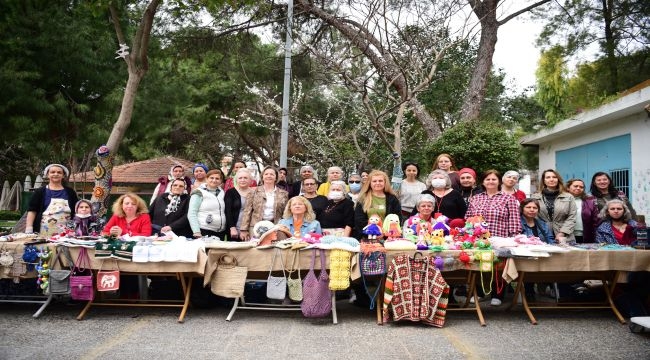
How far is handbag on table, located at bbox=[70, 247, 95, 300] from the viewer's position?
5473 mm

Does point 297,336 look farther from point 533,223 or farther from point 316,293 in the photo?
point 533,223

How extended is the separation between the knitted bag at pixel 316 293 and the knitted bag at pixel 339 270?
108 millimetres

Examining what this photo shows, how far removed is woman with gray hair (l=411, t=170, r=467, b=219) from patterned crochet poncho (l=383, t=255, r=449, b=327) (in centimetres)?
111

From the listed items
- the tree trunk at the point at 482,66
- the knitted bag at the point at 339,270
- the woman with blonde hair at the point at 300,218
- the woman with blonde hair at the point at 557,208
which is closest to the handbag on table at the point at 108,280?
the woman with blonde hair at the point at 300,218

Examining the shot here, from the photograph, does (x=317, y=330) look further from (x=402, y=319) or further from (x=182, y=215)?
(x=182, y=215)

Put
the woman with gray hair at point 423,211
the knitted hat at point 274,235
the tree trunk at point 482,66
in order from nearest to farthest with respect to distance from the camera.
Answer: the knitted hat at point 274,235 → the woman with gray hair at point 423,211 → the tree trunk at point 482,66

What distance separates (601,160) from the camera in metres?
11.6

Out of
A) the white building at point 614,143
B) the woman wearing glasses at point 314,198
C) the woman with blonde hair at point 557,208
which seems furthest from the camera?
the white building at point 614,143

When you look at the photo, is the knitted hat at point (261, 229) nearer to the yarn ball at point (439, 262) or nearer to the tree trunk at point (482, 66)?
the yarn ball at point (439, 262)

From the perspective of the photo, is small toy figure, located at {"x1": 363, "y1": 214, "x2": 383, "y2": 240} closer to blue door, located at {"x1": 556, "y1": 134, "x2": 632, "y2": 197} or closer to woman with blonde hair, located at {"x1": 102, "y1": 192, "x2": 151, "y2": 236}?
woman with blonde hair, located at {"x1": 102, "y1": 192, "x2": 151, "y2": 236}

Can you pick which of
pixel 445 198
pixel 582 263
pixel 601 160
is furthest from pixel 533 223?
pixel 601 160

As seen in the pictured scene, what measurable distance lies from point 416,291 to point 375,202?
1311 millimetres

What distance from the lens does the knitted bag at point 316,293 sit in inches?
212

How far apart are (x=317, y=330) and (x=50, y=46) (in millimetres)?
10400
